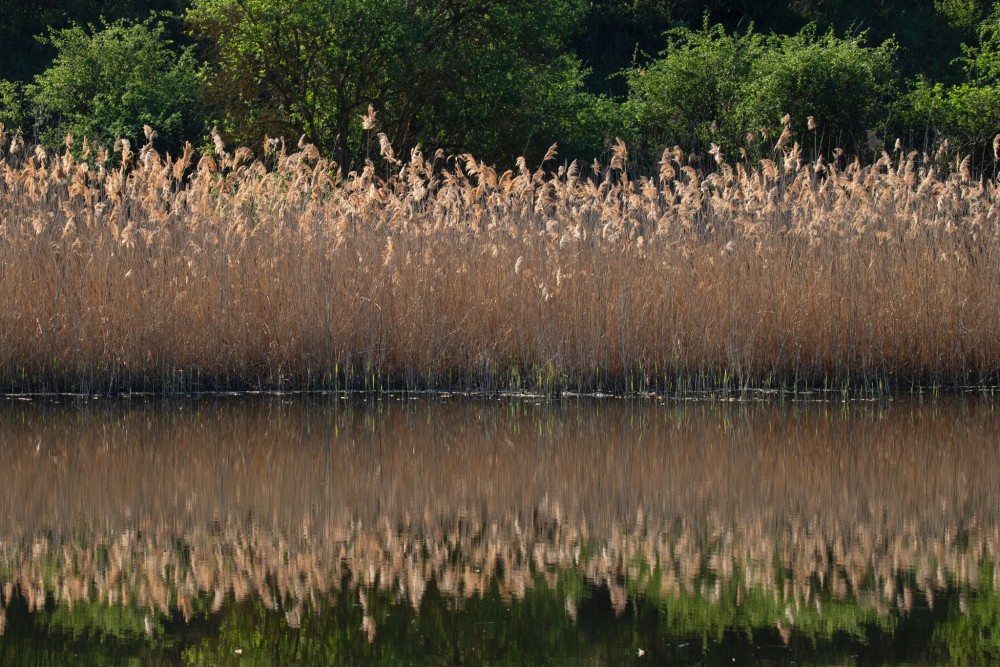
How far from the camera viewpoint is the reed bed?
846 centimetres

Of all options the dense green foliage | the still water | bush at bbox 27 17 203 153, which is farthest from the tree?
Answer: the still water

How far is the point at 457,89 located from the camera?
1970 centimetres

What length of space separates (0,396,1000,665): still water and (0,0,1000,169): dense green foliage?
1171cm

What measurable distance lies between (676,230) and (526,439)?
8.86 feet

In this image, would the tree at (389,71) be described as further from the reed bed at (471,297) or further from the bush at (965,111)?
the reed bed at (471,297)

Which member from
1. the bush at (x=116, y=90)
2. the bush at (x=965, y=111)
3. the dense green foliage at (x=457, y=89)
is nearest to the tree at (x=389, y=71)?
the dense green foliage at (x=457, y=89)

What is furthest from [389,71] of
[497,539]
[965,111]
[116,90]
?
[497,539]

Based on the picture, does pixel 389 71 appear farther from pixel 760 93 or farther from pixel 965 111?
pixel 965 111

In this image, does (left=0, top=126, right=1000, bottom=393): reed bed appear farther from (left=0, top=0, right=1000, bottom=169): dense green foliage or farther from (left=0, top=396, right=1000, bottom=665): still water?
(left=0, top=0, right=1000, bottom=169): dense green foliage

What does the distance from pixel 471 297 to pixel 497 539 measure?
4092mm

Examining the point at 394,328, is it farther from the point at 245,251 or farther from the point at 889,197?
the point at 889,197

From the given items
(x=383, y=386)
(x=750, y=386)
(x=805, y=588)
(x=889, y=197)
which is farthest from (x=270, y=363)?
(x=805, y=588)

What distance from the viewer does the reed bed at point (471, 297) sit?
8.46 metres

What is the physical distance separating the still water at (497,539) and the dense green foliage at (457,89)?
11706mm
